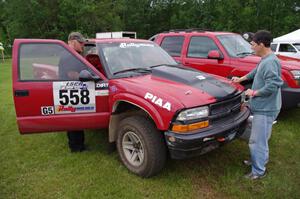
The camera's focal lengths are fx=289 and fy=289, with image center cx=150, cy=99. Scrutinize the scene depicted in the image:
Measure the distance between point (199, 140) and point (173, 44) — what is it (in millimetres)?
4846

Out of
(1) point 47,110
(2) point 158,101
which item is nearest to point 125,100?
(2) point 158,101

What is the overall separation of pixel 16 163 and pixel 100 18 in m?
45.9

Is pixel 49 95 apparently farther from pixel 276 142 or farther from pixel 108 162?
pixel 276 142

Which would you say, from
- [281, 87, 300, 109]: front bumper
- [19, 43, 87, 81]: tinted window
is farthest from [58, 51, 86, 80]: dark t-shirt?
[281, 87, 300, 109]: front bumper

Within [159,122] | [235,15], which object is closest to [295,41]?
[159,122]

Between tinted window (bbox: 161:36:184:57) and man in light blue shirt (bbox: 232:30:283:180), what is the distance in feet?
13.2

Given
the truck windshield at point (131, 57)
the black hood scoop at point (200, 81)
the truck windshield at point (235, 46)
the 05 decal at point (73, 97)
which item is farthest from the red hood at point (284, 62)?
the 05 decal at point (73, 97)

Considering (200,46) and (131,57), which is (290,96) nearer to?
(200,46)

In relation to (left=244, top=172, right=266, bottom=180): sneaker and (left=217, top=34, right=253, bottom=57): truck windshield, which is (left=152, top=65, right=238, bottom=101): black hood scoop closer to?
(left=244, top=172, right=266, bottom=180): sneaker

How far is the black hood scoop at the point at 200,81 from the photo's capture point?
148 inches

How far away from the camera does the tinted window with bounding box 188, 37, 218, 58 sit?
704 centimetres

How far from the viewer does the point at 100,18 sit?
156 ft

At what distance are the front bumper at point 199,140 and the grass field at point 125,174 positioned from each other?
586 millimetres

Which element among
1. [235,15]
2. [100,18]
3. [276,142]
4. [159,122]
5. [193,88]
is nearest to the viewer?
[159,122]
